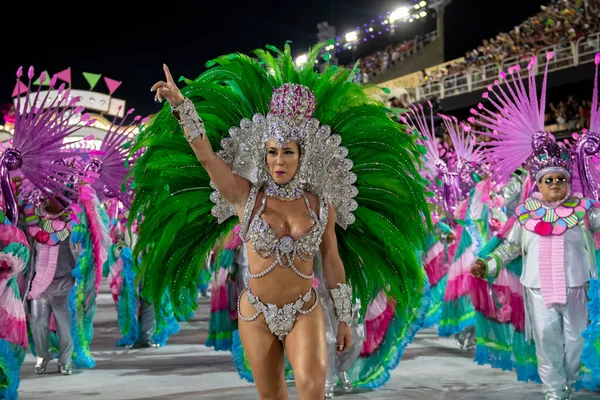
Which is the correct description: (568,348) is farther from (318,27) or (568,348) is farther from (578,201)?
(318,27)

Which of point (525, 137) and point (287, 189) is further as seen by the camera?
point (525, 137)

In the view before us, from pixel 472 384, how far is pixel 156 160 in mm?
3932

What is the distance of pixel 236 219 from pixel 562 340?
3.13 m

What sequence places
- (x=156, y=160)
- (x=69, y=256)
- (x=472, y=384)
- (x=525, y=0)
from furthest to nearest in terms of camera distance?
(x=525, y=0), (x=69, y=256), (x=472, y=384), (x=156, y=160)

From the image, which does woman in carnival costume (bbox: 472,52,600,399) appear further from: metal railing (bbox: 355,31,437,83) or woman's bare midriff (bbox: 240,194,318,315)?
metal railing (bbox: 355,31,437,83)

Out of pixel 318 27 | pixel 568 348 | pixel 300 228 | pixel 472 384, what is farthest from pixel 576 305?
pixel 318 27

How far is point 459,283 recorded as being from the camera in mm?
9352

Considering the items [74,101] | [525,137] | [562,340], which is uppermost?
[74,101]

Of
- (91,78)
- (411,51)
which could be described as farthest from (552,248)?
(91,78)

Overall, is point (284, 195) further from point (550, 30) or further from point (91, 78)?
point (91, 78)

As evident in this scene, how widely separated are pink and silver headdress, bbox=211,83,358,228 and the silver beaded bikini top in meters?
0.19

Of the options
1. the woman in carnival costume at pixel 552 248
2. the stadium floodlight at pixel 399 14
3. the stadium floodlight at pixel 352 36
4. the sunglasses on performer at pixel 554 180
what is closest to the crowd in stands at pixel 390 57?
the stadium floodlight at pixel 399 14

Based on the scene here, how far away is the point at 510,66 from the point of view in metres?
19.0

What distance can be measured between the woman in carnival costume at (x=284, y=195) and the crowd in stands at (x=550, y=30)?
13.3 meters
